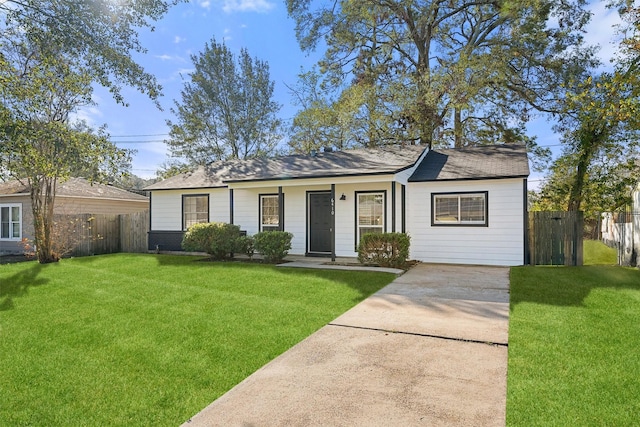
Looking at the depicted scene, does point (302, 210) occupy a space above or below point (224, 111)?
below

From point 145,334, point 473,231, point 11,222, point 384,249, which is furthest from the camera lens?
point 11,222

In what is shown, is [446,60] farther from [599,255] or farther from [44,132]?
[44,132]

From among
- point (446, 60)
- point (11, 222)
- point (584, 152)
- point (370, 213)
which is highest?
point (446, 60)

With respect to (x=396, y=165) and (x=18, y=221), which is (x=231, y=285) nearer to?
(x=396, y=165)

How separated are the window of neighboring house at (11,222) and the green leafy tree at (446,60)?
15.7 m

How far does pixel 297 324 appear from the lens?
5.00 metres

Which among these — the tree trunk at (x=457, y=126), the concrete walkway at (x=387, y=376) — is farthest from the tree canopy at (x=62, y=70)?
the tree trunk at (x=457, y=126)

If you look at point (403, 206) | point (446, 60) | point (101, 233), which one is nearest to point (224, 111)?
point (101, 233)

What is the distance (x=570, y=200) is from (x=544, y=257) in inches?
191

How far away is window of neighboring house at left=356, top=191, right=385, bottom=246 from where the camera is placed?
11.5 m

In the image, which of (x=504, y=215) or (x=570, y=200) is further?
(x=570, y=200)

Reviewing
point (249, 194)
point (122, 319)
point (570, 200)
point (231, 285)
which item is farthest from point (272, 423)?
point (570, 200)

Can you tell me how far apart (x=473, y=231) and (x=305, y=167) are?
5.70 m

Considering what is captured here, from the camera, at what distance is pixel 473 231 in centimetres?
1062
